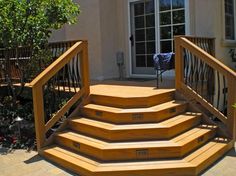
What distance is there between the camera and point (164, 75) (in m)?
8.41

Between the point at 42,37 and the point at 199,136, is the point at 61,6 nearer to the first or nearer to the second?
the point at 42,37

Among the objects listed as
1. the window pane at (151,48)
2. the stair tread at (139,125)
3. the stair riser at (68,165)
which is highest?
the window pane at (151,48)

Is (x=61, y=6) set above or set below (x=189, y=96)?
above

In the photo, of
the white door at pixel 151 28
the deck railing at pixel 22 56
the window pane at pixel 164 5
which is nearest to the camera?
the deck railing at pixel 22 56

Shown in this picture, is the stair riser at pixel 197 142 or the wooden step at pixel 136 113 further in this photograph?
the wooden step at pixel 136 113

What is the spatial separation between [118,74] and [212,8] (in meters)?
3.27

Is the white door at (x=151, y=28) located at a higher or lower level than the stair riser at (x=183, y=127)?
higher

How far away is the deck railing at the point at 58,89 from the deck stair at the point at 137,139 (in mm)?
228

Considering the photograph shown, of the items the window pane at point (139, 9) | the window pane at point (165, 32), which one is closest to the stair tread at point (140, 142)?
the window pane at point (165, 32)

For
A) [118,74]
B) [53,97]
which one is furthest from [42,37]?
[118,74]

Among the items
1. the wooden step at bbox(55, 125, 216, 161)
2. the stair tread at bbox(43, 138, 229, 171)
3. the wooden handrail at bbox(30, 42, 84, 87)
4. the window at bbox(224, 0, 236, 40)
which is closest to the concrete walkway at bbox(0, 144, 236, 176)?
the stair tread at bbox(43, 138, 229, 171)

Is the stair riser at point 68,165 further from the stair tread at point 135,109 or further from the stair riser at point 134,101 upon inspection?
the stair riser at point 134,101

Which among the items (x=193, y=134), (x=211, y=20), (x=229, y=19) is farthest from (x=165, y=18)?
(x=193, y=134)

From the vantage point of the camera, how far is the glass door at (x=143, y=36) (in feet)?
28.3
